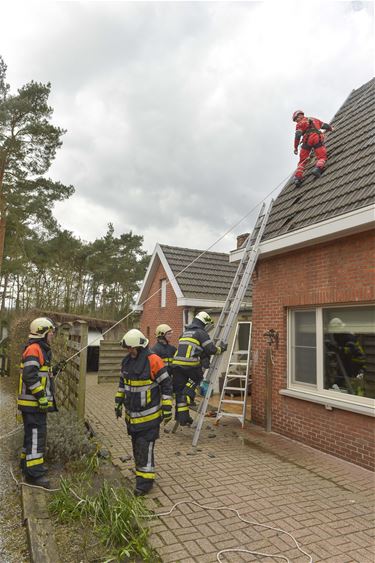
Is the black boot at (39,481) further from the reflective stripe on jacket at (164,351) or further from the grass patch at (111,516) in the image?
the reflective stripe on jacket at (164,351)

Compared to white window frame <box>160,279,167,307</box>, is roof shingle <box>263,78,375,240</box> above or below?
above

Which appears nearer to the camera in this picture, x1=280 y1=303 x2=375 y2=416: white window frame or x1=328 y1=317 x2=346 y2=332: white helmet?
x1=280 y1=303 x2=375 y2=416: white window frame

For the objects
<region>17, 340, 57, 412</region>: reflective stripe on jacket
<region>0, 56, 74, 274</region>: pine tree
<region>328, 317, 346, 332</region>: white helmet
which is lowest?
<region>17, 340, 57, 412</region>: reflective stripe on jacket

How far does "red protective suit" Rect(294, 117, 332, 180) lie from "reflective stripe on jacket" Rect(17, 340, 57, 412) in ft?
20.4

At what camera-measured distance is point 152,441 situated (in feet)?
14.7

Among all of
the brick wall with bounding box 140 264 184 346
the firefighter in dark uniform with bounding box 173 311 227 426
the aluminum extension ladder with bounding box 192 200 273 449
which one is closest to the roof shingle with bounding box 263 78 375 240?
the aluminum extension ladder with bounding box 192 200 273 449

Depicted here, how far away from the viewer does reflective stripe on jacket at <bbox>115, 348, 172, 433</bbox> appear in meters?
4.44

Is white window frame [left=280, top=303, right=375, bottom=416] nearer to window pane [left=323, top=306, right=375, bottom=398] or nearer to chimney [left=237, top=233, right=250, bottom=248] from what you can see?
window pane [left=323, top=306, right=375, bottom=398]

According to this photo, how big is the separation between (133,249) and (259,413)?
2980 centimetres

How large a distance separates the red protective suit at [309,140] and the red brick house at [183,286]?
4508 mm

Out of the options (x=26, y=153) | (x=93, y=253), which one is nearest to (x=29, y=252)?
(x=26, y=153)

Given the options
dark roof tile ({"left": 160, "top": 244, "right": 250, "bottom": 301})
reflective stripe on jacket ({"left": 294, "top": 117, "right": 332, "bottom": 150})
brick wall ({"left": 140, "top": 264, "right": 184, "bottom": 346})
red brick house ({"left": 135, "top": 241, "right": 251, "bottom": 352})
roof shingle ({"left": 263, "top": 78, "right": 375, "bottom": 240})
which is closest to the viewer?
roof shingle ({"left": 263, "top": 78, "right": 375, "bottom": 240})

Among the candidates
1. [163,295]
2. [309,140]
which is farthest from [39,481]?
[163,295]

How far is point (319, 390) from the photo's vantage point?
20.4 ft
